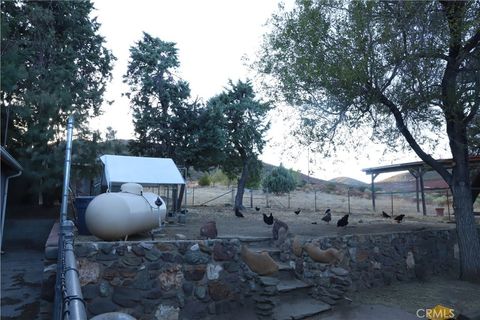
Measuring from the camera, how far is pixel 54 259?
18.5ft

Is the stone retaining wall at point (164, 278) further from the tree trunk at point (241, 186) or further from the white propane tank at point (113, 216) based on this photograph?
the tree trunk at point (241, 186)

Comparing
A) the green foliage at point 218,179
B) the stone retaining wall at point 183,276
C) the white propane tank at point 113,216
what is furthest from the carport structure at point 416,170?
the green foliage at point 218,179

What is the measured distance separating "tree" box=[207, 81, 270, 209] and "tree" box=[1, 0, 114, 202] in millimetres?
6196

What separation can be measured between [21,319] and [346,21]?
327 inches

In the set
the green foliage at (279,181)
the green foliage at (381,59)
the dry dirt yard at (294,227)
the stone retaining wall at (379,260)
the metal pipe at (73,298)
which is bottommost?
the stone retaining wall at (379,260)

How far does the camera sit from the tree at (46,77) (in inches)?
459

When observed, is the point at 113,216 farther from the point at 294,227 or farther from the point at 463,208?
the point at 463,208

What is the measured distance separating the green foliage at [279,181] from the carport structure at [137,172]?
18451 millimetres

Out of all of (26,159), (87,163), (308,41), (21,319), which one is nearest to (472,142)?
(308,41)

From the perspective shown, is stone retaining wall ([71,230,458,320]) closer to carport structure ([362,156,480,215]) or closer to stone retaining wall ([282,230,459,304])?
stone retaining wall ([282,230,459,304])

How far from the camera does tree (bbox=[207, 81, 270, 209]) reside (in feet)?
64.9

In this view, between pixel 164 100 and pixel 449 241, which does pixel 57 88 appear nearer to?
pixel 164 100

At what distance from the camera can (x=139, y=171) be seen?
12133 millimetres

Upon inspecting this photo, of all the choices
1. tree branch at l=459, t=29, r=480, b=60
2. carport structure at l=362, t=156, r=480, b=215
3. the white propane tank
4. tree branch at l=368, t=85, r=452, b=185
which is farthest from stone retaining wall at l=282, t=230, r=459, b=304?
carport structure at l=362, t=156, r=480, b=215
